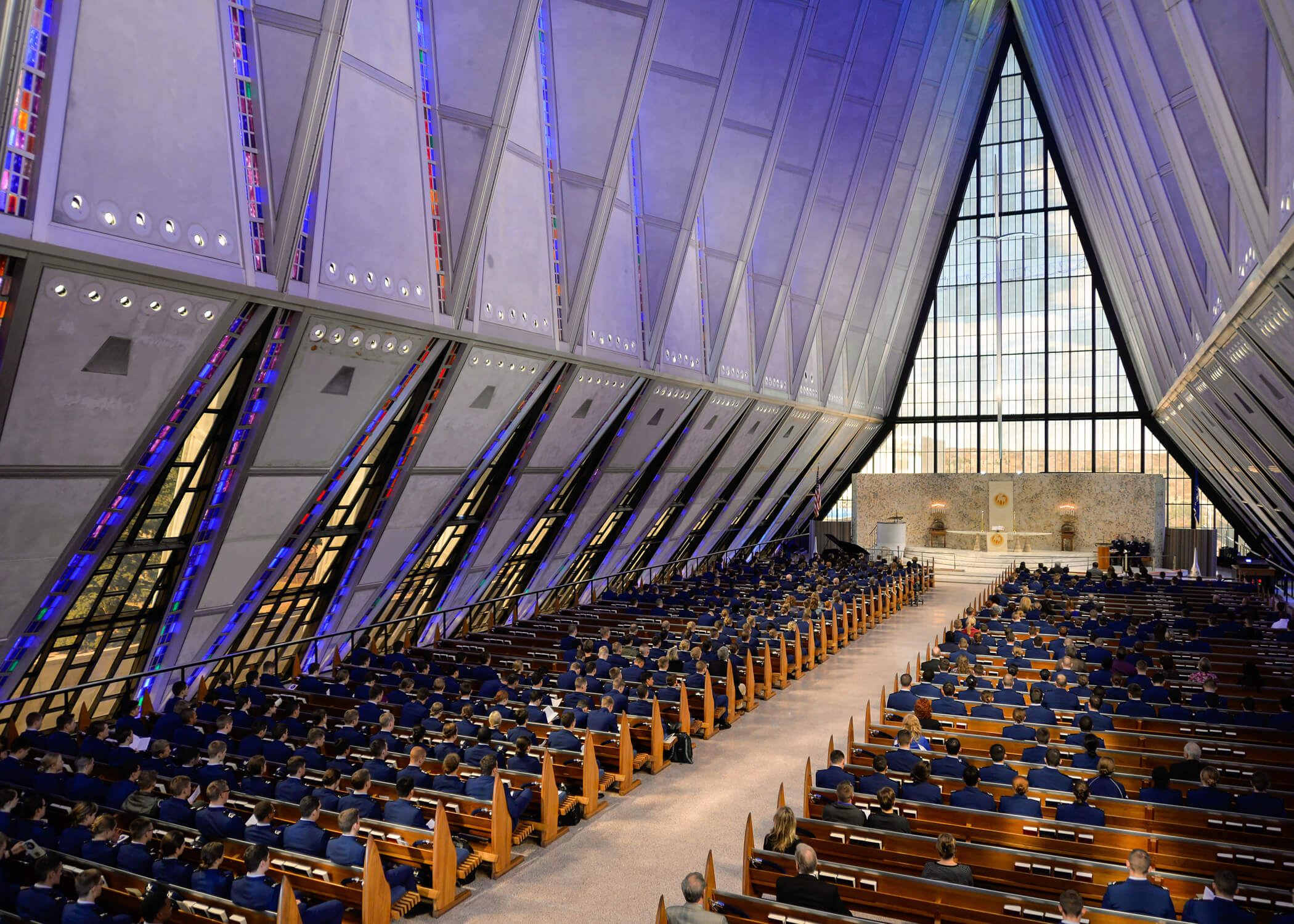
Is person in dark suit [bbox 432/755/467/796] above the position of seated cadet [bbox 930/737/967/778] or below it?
below

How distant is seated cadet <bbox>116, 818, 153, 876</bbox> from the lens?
6.25 meters

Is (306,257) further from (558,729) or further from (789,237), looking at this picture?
(789,237)

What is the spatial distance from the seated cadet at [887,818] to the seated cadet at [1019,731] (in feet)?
10.4

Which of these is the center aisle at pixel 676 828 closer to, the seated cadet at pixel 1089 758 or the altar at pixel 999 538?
the seated cadet at pixel 1089 758

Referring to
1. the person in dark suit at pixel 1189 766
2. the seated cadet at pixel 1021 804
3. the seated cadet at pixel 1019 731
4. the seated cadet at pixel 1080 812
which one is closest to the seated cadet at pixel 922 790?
the seated cadet at pixel 1021 804

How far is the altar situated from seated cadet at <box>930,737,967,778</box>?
27843mm

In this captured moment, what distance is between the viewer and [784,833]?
702 cm

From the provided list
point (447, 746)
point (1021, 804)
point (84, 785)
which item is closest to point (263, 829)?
point (84, 785)

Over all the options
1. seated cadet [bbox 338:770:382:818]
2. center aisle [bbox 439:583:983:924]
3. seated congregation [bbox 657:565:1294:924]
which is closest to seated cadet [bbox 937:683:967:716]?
seated congregation [bbox 657:565:1294:924]

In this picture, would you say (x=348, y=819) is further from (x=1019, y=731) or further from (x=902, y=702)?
(x=902, y=702)

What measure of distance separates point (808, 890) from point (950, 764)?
3404 mm

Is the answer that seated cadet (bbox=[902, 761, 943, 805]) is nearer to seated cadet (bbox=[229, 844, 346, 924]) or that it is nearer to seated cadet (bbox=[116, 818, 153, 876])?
seated cadet (bbox=[229, 844, 346, 924])

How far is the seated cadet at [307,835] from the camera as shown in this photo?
6.84m

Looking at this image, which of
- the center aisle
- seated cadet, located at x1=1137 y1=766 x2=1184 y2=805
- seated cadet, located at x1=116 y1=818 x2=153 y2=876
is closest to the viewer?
seated cadet, located at x1=116 y1=818 x2=153 y2=876
